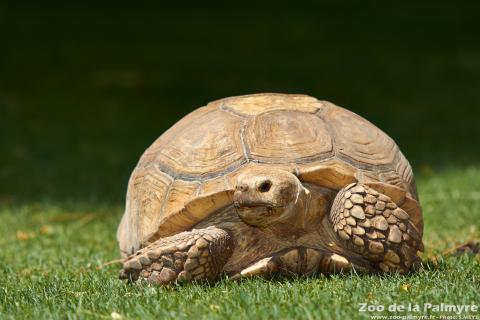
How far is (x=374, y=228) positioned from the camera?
451 cm

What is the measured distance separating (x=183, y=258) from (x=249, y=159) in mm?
622

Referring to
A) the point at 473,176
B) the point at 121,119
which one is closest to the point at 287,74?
the point at 121,119

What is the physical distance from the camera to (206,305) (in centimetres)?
393

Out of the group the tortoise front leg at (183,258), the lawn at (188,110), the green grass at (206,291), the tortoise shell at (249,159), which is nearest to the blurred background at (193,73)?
the lawn at (188,110)

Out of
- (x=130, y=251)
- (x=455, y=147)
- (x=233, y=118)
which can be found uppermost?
(x=233, y=118)

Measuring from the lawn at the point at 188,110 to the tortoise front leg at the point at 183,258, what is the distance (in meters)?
0.12

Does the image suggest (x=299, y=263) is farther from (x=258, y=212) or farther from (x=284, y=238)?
(x=258, y=212)

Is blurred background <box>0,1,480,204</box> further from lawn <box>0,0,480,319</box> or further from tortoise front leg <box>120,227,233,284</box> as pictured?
tortoise front leg <box>120,227,233,284</box>

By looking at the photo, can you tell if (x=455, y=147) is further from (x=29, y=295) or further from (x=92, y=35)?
(x=92, y=35)

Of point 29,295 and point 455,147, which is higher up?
point 29,295

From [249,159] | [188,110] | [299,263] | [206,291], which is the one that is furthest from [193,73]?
[206,291]

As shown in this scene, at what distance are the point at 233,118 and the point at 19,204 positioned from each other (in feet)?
14.1

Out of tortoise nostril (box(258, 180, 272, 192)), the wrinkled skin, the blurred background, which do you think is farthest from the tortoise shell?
the blurred background

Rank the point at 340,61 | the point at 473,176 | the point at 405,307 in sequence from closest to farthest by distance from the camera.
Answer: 1. the point at 405,307
2. the point at 473,176
3. the point at 340,61
